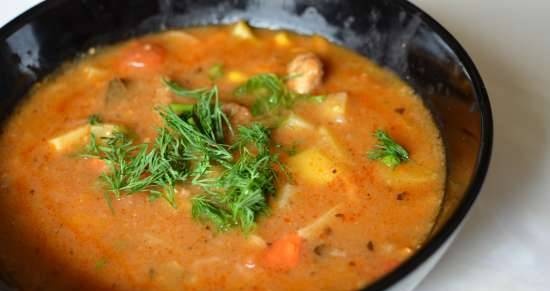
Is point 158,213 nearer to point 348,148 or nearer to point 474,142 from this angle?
point 348,148

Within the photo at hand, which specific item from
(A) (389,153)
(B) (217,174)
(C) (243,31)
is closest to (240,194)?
(B) (217,174)

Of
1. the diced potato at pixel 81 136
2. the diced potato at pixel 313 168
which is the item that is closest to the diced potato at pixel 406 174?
the diced potato at pixel 313 168

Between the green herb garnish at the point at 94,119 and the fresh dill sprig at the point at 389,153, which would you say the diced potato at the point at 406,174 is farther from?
the green herb garnish at the point at 94,119

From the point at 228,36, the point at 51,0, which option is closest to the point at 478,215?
the point at 228,36

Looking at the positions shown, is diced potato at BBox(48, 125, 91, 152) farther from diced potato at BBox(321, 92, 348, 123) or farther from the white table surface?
the white table surface

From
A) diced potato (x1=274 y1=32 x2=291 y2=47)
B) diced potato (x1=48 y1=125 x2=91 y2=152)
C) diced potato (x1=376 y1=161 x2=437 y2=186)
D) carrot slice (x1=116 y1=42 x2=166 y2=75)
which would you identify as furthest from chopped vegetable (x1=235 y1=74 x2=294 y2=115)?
diced potato (x1=48 y1=125 x2=91 y2=152)
